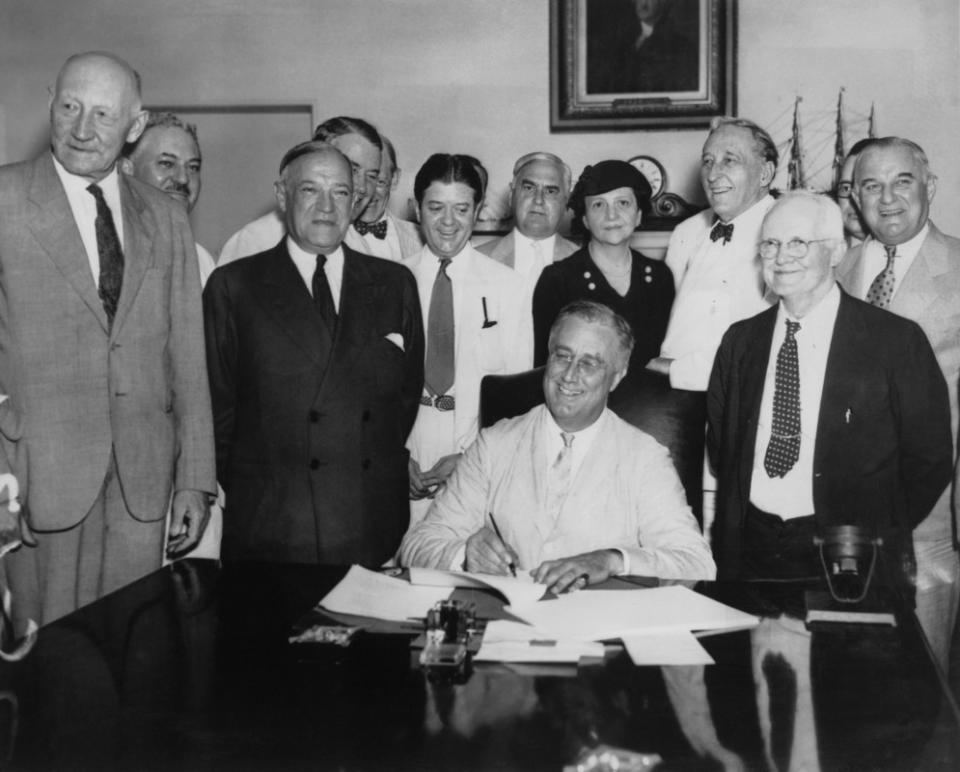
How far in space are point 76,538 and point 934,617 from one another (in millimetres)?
2568

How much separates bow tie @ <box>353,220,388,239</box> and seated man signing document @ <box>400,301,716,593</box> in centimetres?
180

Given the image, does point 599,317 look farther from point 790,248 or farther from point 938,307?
point 938,307

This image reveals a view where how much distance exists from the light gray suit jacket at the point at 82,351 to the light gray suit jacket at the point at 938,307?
219cm

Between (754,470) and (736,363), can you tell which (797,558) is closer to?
(754,470)

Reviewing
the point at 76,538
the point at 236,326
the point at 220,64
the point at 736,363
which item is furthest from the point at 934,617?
the point at 220,64

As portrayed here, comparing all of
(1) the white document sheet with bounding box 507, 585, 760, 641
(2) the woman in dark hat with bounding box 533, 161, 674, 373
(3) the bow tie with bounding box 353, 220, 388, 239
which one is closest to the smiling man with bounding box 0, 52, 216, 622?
(1) the white document sheet with bounding box 507, 585, 760, 641

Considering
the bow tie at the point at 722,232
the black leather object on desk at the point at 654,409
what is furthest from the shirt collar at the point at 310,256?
the bow tie at the point at 722,232

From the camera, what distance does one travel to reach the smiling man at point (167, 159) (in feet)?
13.3

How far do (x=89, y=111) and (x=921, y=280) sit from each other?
2512 mm

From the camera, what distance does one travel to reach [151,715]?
1.62 m

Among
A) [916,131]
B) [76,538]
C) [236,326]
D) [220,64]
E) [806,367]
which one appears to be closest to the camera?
[76,538]

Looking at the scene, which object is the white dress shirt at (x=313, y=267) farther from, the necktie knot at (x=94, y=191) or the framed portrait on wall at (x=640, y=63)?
the framed portrait on wall at (x=640, y=63)

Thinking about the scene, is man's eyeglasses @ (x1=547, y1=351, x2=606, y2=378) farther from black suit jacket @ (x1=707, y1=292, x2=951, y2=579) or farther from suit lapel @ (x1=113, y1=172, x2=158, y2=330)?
suit lapel @ (x1=113, y1=172, x2=158, y2=330)

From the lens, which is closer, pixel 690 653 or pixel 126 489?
pixel 690 653
